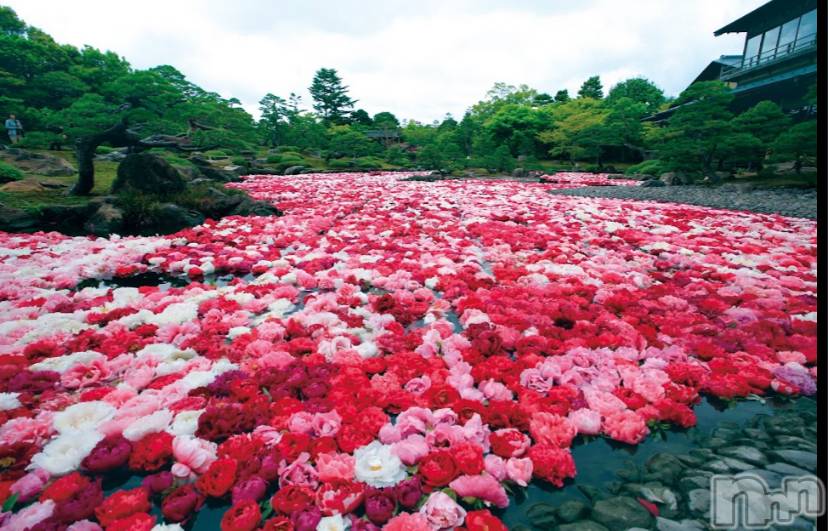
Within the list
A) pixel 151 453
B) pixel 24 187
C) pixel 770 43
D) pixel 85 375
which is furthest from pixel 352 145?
pixel 151 453

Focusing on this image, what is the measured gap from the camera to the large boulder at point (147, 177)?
8.34 m

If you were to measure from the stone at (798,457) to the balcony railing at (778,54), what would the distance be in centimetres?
2455

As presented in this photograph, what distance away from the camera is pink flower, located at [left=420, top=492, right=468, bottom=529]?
55.7 inches

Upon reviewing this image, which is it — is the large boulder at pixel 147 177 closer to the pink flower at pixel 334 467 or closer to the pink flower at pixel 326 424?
the pink flower at pixel 326 424

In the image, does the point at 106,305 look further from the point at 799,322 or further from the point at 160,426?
the point at 799,322

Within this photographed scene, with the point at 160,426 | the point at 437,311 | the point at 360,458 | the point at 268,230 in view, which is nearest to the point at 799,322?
the point at 437,311

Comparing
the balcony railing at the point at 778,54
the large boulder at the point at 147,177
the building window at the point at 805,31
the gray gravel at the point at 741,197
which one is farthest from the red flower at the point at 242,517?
the building window at the point at 805,31

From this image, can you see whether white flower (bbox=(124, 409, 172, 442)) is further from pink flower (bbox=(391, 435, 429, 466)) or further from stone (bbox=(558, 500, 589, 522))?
stone (bbox=(558, 500, 589, 522))

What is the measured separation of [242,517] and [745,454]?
2.34 meters

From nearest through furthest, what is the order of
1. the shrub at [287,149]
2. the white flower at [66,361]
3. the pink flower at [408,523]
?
the pink flower at [408,523] < the white flower at [66,361] < the shrub at [287,149]

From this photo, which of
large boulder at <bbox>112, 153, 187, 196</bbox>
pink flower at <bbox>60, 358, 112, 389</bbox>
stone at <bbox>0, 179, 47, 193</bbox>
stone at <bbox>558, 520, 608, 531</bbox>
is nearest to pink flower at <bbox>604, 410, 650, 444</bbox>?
stone at <bbox>558, 520, 608, 531</bbox>

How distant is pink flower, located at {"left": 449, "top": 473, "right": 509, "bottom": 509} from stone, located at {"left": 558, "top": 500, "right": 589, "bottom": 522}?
238mm

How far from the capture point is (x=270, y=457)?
67.2 inches

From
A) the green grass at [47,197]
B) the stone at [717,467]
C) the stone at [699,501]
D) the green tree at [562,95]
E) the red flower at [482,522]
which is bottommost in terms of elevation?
the red flower at [482,522]
